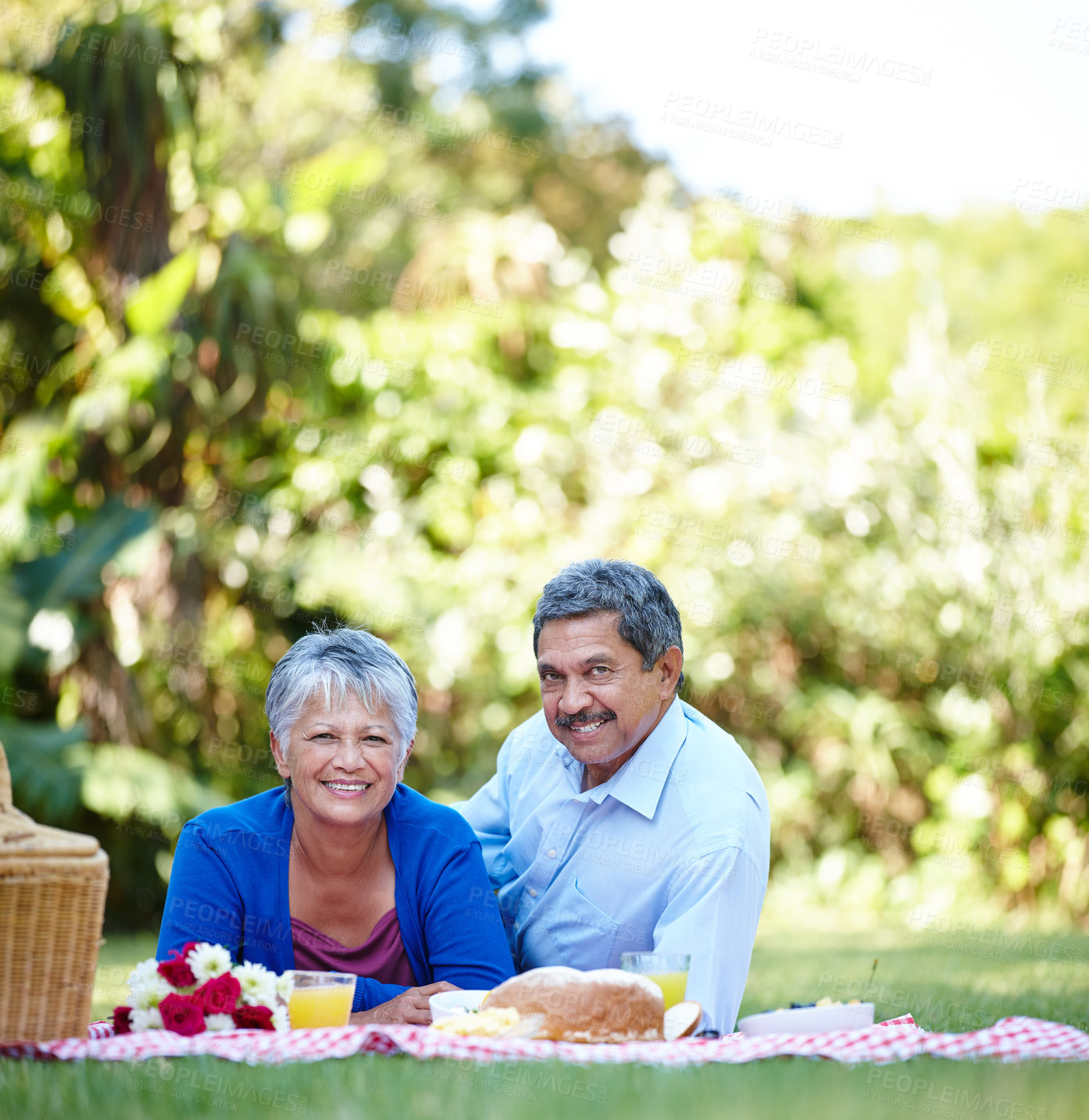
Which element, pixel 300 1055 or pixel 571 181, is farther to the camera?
pixel 571 181

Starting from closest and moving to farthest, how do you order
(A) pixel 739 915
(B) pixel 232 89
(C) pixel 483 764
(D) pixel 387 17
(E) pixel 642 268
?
(A) pixel 739 915 < (C) pixel 483 764 < (E) pixel 642 268 < (B) pixel 232 89 < (D) pixel 387 17

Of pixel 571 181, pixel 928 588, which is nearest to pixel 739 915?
pixel 928 588

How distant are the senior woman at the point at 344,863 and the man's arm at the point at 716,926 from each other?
0.43m

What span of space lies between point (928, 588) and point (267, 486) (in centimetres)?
426

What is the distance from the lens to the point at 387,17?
13.1 metres

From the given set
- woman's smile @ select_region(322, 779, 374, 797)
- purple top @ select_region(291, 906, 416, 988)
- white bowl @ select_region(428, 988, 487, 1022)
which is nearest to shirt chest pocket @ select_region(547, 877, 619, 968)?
purple top @ select_region(291, 906, 416, 988)

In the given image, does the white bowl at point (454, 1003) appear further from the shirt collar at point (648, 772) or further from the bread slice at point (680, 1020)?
the shirt collar at point (648, 772)

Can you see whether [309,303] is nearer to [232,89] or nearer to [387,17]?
[232,89]

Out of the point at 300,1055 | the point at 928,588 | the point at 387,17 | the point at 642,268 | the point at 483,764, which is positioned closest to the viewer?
the point at 300,1055

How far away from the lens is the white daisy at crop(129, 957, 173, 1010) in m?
2.34

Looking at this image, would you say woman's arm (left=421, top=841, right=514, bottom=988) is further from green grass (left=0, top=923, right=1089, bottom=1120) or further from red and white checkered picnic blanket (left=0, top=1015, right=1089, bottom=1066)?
green grass (left=0, top=923, right=1089, bottom=1120)

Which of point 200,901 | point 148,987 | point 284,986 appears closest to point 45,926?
point 148,987

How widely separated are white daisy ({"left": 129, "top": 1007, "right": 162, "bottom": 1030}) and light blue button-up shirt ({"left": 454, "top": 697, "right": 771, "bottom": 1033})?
868mm

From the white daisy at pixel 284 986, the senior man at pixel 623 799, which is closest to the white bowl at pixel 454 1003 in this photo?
the white daisy at pixel 284 986
